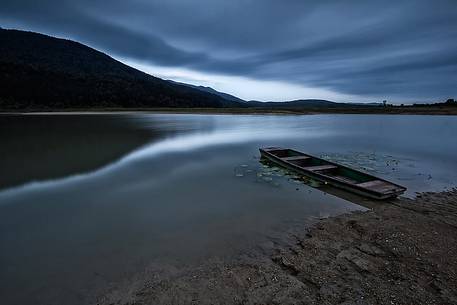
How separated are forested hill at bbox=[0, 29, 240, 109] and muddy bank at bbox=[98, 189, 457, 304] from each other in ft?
307

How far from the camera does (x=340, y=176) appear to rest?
12492mm

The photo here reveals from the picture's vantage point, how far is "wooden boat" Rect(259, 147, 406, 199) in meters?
9.45

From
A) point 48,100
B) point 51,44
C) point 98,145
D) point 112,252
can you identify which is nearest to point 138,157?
point 98,145

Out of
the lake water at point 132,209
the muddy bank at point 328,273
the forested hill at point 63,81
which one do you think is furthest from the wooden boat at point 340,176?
the forested hill at point 63,81

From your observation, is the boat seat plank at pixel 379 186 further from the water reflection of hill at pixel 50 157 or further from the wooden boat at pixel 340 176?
the water reflection of hill at pixel 50 157

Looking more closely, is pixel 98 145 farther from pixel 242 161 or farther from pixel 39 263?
pixel 39 263

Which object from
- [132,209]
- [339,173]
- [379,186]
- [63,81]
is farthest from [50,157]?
[63,81]

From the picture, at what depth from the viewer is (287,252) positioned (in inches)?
230

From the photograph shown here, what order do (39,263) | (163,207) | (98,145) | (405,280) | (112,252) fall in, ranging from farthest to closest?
1. (98,145)
2. (163,207)
3. (112,252)
4. (39,263)
5. (405,280)

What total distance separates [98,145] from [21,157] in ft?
18.7

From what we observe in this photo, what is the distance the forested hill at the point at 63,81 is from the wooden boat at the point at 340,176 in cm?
8930

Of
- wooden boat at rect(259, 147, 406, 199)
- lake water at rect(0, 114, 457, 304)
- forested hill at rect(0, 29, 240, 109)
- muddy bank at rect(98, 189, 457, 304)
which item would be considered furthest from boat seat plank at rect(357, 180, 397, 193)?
forested hill at rect(0, 29, 240, 109)

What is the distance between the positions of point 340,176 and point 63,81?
371 ft

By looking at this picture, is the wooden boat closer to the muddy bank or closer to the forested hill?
the muddy bank
